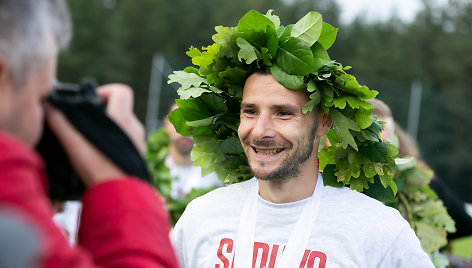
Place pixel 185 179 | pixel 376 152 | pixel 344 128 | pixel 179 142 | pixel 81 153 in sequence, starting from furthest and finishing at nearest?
1. pixel 185 179
2. pixel 179 142
3. pixel 376 152
4. pixel 344 128
5. pixel 81 153

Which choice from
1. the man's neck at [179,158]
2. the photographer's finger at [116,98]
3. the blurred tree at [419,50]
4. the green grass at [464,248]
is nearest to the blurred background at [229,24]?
the blurred tree at [419,50]

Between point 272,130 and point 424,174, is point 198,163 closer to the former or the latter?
point 272,130

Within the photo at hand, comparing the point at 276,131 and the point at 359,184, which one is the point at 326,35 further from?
the point at 359,184

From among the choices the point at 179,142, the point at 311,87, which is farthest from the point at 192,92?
the point at 179,142

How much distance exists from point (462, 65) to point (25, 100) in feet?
146

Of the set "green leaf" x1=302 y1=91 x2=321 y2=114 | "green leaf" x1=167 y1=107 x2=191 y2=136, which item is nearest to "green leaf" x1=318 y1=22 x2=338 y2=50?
"green leaf" x1=302 y1=91 x2=321 y2=114

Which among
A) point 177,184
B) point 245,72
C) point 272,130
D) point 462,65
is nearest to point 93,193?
point 272,130

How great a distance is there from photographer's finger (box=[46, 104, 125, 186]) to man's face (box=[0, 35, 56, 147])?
0.03 meters

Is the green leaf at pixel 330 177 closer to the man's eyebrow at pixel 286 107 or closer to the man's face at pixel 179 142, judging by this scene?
the man's eyebrow at pixel 286 107

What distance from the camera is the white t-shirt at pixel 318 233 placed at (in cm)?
265

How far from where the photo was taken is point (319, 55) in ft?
9.59

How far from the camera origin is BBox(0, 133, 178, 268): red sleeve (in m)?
1.05

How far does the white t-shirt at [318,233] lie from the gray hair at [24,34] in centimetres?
175

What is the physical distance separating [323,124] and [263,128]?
1.34ft
